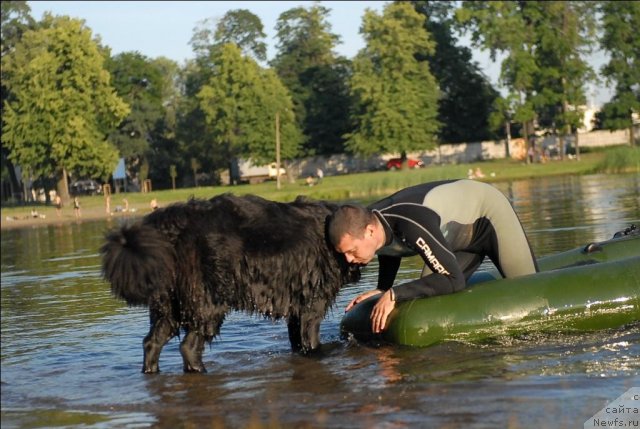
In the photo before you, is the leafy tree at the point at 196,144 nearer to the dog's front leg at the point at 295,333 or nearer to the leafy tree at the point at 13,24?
the leafy tree at the point at 13,24

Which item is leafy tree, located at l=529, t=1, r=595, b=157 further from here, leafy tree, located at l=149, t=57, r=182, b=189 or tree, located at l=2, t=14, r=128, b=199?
leafy tree, located at l=149, t=57, r=182, b=189

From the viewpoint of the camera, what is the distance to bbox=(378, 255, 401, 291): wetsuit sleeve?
9633 millimetres

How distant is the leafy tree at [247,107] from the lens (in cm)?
8912

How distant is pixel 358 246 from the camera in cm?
853

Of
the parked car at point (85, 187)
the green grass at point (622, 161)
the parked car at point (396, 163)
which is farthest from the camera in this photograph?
the parked car at point (85, 187)

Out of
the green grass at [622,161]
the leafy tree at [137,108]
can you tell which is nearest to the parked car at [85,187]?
the leafy tree at [137,108]

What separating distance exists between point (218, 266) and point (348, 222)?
1.10 meters

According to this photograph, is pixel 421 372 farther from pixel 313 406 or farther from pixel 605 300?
pixel 605 300

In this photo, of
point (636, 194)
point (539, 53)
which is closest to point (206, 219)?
point (636, 194)

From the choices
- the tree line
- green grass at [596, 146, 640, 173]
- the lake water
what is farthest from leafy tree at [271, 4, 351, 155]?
the lake water

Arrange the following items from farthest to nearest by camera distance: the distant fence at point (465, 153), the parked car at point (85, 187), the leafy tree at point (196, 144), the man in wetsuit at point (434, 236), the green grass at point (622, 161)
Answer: the parked car at point (85, 187) < the leafy tree at point (196, 144) < the distant fence at point (465, 153) < the green grass at point (622, 161) < the man in wetsuit at point (434, 236)

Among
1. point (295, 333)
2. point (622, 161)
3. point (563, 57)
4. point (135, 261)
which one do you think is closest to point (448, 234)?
point (295, 333)

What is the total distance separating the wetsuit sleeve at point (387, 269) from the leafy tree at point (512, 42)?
71.7 m

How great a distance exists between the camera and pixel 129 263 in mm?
8047
